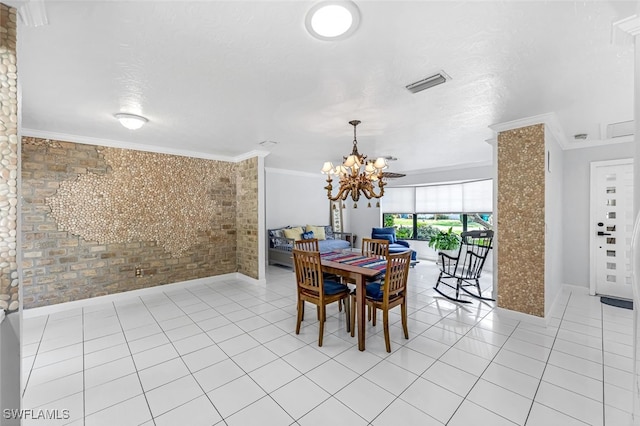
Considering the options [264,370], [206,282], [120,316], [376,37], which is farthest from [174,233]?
[376,37]

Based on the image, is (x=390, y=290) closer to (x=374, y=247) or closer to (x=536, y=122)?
(x=374, y=247)

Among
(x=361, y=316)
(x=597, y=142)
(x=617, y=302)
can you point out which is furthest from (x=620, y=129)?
(x=361, y=316)

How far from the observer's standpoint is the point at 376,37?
1602mm

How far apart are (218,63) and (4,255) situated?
1.60 m

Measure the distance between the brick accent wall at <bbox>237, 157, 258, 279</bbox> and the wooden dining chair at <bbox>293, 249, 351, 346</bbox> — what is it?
2.02 meters

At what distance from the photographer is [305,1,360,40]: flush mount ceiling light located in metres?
1.35

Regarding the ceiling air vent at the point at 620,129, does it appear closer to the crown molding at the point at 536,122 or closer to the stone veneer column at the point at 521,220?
the crown molding at the point at 536,122

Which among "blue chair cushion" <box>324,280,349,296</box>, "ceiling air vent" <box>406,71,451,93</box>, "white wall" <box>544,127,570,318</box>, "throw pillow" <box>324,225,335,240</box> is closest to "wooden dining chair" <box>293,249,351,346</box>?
"blue chair cushion" <box>324,280,349,296</box>

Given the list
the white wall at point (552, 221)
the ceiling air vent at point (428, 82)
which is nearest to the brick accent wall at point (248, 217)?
the ceiling air vent at point (428, 82)

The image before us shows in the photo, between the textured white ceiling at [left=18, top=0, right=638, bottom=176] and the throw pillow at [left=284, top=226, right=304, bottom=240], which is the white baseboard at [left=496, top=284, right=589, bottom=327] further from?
the throw pillow at [left=284, top=226, right=304, bottom=240]

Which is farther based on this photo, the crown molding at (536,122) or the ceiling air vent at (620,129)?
the ceiling air vent at (620,129)

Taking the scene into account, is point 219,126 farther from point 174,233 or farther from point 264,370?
point 264,370

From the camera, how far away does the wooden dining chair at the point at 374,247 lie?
3709 millimetres

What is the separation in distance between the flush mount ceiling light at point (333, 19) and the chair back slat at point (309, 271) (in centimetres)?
174
